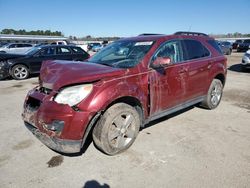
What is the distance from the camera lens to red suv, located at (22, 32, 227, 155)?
288cm

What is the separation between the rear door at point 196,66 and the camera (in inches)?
174

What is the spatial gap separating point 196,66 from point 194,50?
1.27 ft

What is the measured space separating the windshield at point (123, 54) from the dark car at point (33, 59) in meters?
6.78

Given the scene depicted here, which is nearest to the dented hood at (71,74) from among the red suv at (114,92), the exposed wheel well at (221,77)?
the red suv at (114,92)

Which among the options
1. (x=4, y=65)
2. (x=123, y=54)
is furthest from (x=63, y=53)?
(x=123, y=54)

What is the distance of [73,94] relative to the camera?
9.54 feet

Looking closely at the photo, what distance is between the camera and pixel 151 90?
11.8 feet

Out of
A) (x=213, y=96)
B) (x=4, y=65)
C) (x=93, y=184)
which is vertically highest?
(x=4, y=65)

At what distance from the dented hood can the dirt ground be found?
113 cm

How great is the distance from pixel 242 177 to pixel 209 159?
50 centimetres

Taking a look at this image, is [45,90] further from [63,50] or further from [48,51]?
[63,50]

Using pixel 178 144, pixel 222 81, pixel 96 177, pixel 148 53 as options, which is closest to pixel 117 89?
pixel 148 53

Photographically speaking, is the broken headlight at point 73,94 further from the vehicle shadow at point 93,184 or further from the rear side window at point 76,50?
the rear side window at point 76,50

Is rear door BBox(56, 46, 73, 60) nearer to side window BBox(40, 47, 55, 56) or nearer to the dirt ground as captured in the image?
side window BBox(40, 47, 55, 56)
